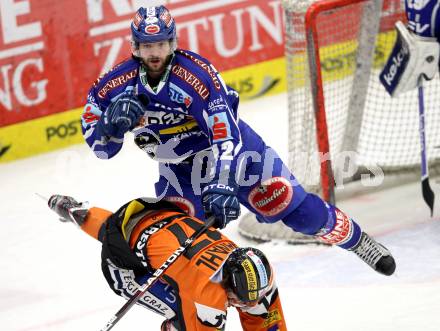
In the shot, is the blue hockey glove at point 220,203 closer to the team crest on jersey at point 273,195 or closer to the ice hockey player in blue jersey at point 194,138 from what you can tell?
the ice hockey player in blue jersey at point 194,138

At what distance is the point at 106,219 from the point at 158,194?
355mm

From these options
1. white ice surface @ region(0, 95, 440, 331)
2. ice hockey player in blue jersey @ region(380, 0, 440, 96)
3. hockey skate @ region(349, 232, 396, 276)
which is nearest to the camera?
hockey skate @ region(349, 232, 396, 276)

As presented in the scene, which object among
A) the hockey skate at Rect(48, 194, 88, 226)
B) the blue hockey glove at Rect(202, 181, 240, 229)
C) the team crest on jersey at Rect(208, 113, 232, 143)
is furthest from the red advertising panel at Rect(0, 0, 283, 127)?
the blue hockey glove at Rect(202, 181, 240, 229)

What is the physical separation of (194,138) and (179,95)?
0.29 metres

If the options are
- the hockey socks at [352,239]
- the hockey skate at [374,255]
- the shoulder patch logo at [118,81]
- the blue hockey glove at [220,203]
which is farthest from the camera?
the hockey skate at [374,255]

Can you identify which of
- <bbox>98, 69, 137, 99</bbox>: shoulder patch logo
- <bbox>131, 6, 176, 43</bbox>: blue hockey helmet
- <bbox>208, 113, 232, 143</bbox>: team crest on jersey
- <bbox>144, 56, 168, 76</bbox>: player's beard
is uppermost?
<bbox>131, 6, 176, 43</bbox>: blue hockey helmet

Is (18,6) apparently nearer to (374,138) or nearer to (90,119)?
(374,138)

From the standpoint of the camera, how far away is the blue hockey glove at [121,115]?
13.4 ft

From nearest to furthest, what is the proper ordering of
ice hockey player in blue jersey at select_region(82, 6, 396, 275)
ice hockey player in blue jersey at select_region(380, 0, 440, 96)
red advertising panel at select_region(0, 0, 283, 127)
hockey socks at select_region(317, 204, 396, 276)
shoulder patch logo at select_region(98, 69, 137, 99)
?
ice hockey player in blue jersey at select_region(82, 6, 396, 275), shoulder patch logo at select_region(98, 69, 137, 99), hockey socks at select_region(317, 204, 396, 276), ice hockey player in blue jersey at select_region(380, 0, 440, 96), red advertising panel at select_region(0, 0, 283, 127)

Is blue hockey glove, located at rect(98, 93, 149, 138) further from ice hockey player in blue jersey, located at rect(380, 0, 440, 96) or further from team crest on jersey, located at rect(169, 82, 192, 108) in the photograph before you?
ice hockey player in blue jersey, located at rect(380, 0, 440, 96)

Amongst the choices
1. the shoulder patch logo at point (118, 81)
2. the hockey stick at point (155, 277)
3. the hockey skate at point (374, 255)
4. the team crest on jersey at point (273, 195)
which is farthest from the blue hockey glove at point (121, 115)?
the hockey skate at point (374, 255)

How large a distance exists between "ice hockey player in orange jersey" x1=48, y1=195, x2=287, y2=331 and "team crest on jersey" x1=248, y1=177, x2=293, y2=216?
0.44 m

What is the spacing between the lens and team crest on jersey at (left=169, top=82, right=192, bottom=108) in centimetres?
423

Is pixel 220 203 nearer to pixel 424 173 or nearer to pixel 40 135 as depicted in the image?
pixel 424 173
